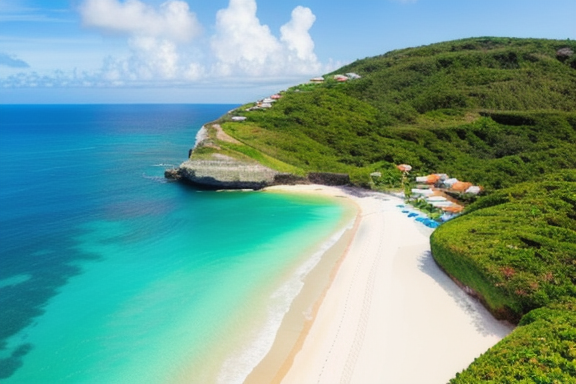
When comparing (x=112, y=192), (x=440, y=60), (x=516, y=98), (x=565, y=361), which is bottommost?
(x=112, y=192)

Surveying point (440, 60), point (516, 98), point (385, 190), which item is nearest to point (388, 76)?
point (440, 60)

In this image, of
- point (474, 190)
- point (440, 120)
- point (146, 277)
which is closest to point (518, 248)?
point (474, 190)

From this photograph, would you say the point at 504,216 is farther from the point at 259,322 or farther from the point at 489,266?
the point at 259,322

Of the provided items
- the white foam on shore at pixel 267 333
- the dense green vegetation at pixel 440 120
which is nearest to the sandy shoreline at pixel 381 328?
the white foam on shore at pixel 267 333

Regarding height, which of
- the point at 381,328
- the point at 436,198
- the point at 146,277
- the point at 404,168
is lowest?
the point at 146,277

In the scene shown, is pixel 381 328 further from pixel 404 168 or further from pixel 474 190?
pixel 404 168

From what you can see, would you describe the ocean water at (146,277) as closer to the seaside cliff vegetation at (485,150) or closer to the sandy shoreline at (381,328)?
Answer: the sandy shoreline at (381,328)
